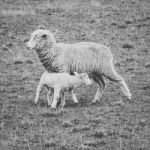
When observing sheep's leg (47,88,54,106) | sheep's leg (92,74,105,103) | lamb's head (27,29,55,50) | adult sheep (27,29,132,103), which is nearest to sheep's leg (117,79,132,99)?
adult sheep (27,29,132,103)

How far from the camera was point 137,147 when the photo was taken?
25.6ft

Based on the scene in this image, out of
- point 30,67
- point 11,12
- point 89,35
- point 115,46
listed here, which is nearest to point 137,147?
point 30,67

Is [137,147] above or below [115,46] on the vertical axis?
below

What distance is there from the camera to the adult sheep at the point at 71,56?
11031 millimetres

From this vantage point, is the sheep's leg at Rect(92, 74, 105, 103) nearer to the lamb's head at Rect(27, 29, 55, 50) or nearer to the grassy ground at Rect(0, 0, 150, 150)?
the grassy ground at Rect(0, 0, 150, 150)

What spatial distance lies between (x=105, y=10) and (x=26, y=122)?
1716cm

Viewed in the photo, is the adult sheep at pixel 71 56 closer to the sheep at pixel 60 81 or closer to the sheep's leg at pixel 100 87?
the sheep's leg at pixel 100 87

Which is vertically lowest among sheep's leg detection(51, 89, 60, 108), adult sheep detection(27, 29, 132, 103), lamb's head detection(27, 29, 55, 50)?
sheep's leg detection(51, 89, 60, 108)

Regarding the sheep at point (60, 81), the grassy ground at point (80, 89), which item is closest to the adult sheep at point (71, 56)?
the sheep at point (60, 81)

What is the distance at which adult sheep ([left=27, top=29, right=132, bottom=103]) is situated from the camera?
36.2ft

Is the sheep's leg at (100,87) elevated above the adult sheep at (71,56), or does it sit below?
below

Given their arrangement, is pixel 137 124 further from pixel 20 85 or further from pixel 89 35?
pixel 89 35

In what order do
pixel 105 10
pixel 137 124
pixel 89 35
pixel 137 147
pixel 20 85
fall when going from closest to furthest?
1. pixel 137 147
2. pixel 137 124
3. pixel 20 85
4. pixel 89 35
5. pixel 105 10

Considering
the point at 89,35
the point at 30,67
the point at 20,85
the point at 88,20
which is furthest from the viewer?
the point at 88,20
